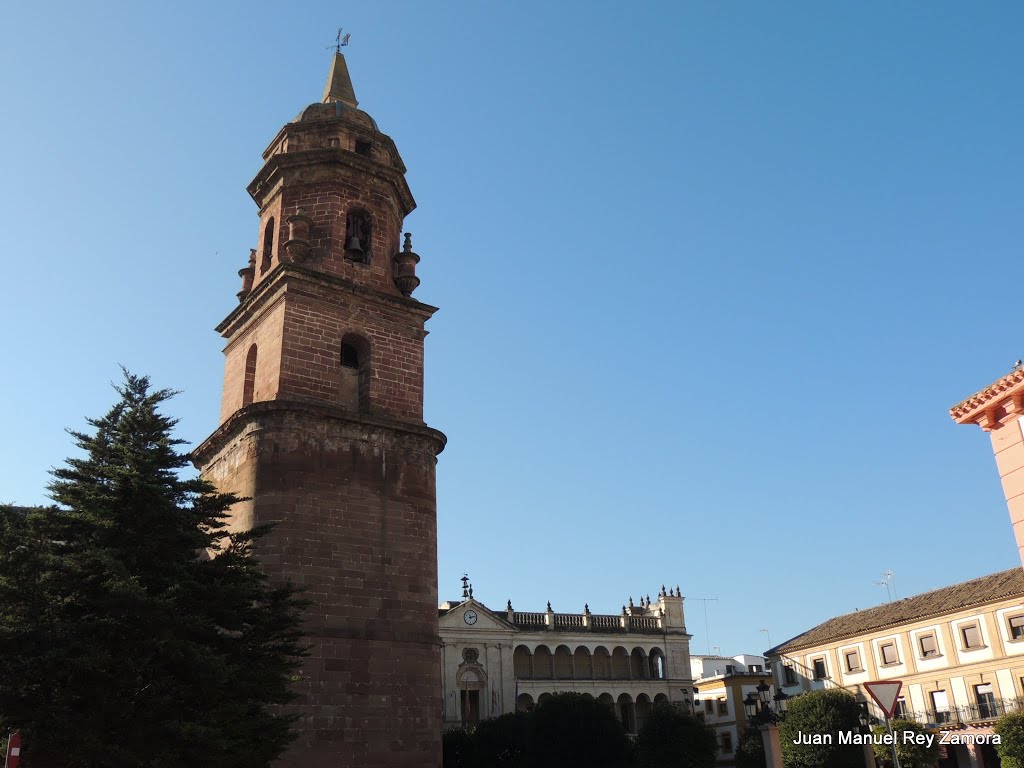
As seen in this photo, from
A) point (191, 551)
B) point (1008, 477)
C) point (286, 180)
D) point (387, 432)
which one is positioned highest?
point (286, 180)

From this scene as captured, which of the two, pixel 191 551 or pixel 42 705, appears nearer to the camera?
pixel 42 705

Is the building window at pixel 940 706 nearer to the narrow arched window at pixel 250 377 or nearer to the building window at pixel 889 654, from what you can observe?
the building window at pixel 889 654

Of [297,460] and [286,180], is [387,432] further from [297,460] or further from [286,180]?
[286,180]

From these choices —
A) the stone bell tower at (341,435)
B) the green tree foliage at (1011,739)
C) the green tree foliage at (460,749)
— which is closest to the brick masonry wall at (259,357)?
the stone bell tower at (341,435)

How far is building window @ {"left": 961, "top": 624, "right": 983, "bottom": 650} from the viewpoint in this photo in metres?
38.9

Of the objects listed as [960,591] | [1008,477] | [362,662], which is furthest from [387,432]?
[960,591]

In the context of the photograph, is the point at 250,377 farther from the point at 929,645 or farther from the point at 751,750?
the point at 929,645

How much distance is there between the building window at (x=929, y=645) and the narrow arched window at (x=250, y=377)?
35057mm

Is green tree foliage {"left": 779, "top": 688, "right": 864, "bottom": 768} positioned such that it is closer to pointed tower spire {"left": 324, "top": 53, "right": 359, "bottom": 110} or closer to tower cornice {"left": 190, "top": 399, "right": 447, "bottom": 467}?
tower cornice {"left": 190, "top": 399, "right": 447, "bottom": 467}

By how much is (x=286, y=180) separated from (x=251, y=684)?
1189 centimetres

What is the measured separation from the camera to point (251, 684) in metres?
12.1

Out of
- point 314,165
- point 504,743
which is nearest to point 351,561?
point 314,165

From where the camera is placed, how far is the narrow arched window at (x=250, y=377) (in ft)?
62.1

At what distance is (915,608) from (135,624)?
41015 millimetres
